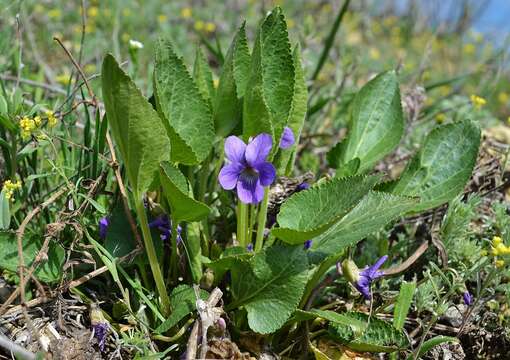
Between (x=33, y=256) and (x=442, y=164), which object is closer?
(x=33, y=256)

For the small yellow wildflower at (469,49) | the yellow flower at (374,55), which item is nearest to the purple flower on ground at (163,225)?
the yellow flower at (374,55)

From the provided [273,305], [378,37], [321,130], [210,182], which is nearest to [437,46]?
[378,37]

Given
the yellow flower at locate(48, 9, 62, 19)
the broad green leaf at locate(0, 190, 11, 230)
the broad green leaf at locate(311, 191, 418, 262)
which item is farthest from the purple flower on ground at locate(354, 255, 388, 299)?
the yellow flower at locate(48, 9, 62, 19)

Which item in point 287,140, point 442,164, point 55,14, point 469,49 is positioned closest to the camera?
point 287,140

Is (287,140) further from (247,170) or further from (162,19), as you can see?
(162,19)

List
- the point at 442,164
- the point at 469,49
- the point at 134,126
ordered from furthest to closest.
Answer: the point at 469,49 < the point at 442,164 < the point at 134,126

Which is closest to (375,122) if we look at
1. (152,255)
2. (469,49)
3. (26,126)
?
(152,255)

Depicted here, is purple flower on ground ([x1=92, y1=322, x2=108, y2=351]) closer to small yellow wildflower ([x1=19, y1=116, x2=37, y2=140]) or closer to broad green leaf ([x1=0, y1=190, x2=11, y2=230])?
broad green leaf ([x1=0, y1=190, x2=11, y2=230])
